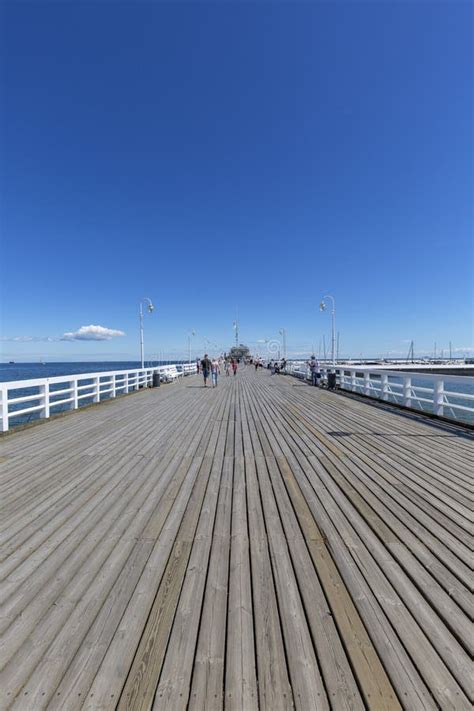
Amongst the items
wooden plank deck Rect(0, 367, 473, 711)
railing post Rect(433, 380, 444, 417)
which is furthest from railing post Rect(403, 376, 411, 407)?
wooden plank deck Rect(0, 367, 473, 711)

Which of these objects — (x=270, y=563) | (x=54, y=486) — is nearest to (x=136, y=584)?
(x=270, y=563)

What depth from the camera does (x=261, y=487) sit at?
3.94m

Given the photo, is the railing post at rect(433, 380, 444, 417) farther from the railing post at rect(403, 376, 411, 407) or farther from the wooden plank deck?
the wooden plank deck

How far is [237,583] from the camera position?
7.50 ft

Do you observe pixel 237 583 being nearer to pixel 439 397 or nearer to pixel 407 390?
pixel 439 397

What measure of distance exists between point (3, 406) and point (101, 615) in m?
6.07

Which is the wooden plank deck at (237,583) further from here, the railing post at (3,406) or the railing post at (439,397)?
the railing post at (439,397)

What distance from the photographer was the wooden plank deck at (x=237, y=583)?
160 centimetres

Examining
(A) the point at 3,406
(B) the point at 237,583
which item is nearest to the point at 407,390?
(B) the point at 237,583

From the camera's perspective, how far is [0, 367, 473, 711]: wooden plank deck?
1604 mm

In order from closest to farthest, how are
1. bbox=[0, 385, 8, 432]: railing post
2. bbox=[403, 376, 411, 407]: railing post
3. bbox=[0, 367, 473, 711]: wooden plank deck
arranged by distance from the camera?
bbox=[0, 367, 473, 711]: wooden plank deck, bbox=[0, 385, 8, 432]: railing post, bbox=[403, 376, 411, 407]: railing post

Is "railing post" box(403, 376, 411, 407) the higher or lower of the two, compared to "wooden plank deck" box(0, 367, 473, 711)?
higher

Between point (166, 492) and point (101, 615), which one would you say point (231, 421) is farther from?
point (101, 615)

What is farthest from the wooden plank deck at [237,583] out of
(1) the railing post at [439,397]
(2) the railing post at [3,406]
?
(1) the railing post at [439,397]
